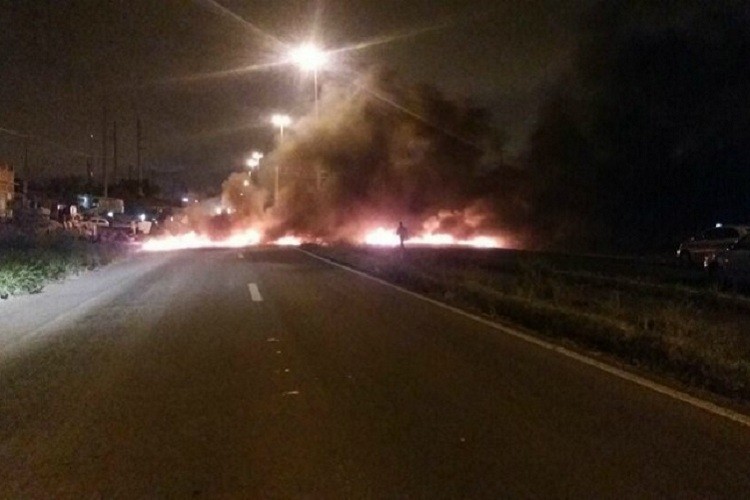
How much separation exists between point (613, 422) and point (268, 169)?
2299 inches

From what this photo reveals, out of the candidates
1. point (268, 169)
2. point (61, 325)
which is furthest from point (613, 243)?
point (61, 325)

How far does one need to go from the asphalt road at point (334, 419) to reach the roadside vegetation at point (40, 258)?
25.1ft

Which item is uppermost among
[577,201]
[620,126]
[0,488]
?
[620,126]

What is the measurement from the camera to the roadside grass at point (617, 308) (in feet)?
34.1

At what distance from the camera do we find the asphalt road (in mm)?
6004

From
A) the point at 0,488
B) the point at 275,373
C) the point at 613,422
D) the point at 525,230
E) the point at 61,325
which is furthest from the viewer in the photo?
the point at 525,230

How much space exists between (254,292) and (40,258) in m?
8.67

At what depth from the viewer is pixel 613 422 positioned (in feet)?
24.8

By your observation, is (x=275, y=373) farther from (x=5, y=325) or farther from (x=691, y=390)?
(x=5, y=325)

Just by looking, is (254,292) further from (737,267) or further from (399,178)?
(399,178)

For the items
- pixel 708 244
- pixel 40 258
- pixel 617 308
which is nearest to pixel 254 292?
pixel 617 308

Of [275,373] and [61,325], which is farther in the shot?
[61,325]

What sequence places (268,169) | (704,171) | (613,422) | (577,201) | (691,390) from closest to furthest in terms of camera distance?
(613,422), (691,390), (704,171), (577,201), (268,169)

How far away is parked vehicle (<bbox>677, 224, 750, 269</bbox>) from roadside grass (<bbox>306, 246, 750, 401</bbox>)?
3002 millimetres
